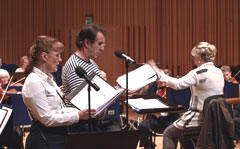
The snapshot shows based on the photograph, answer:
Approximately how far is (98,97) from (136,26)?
774 centimetres

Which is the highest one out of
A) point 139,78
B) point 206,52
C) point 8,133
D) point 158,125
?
point 206,52

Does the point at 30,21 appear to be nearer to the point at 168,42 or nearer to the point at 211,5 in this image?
the point at 168,42

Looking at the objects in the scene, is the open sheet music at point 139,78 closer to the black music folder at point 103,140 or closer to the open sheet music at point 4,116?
the black music folder at point 103,140

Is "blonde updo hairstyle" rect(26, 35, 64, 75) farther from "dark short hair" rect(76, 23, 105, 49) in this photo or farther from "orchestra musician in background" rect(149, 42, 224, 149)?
"orchestra musician in background" rect(149, 42, 224, 149)

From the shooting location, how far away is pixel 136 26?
966 centimetres

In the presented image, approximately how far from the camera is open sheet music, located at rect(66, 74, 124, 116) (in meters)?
2.06

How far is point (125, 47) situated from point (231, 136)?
7.37 meters

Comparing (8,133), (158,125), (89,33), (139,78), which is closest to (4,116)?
(8,133)

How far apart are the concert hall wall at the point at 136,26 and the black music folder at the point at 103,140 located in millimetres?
7351

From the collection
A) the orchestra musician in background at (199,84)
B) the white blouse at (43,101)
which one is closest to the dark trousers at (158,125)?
the orchestra musician in background at (199,84)

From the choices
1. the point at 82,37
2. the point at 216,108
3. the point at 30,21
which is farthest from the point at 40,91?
the point at 30,21

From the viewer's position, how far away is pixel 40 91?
1996mm

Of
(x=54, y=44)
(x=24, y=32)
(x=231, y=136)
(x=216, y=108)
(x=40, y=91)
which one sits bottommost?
(x=231, y=136)

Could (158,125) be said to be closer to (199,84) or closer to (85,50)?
(199,84)
